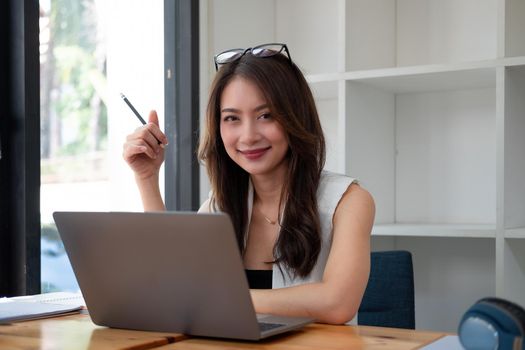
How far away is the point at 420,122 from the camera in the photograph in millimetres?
2818

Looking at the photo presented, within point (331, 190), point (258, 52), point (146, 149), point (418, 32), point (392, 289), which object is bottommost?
point (392, 289)

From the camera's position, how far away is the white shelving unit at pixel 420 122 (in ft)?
8.41

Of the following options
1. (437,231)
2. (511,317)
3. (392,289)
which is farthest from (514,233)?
(511,317)

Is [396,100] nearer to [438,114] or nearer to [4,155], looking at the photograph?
[438,114]

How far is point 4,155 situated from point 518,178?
1617 mm

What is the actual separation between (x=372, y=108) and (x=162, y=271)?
1.68m

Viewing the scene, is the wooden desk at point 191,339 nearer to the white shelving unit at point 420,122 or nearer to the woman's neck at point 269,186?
the woman's neck at point 269,186

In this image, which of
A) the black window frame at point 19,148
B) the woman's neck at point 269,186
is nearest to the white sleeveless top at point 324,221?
the woman's neck at point 269,186

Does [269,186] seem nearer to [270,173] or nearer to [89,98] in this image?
[270,173]

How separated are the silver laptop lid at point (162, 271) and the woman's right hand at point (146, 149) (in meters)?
0.64

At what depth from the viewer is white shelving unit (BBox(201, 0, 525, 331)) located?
256 centimetres

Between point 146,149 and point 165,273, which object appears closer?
point 165,273

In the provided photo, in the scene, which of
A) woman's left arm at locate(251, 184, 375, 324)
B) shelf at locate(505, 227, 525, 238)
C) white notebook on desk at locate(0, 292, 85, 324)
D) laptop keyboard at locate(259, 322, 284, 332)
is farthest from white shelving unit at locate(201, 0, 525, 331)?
laptop keyboard at locate(259, 322, 284, 332)

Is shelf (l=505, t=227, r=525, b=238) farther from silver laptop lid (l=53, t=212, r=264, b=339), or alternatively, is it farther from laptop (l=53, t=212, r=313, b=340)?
silver laptop lid (l=53, t=212, r=264, b=339)
